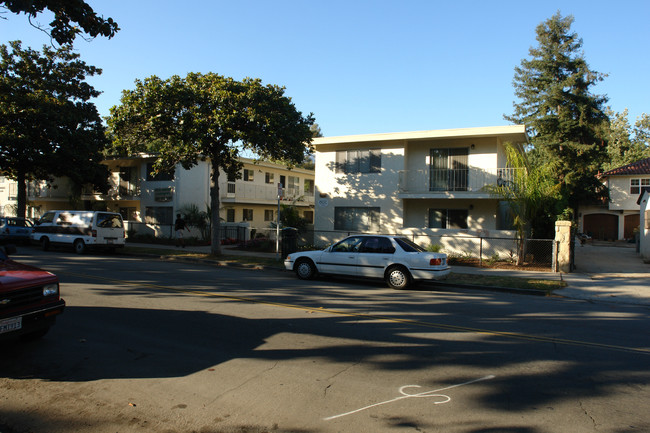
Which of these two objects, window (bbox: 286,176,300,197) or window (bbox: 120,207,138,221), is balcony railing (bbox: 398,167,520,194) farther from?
window (bbox: 120,207,138,221)

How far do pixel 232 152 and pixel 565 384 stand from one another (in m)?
15.8

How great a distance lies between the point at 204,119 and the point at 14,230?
47.1 ft

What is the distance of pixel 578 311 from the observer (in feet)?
30.8

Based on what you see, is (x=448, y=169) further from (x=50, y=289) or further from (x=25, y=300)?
(x=25, y=300)

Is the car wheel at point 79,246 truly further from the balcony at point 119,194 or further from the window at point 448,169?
the window at point 448,169

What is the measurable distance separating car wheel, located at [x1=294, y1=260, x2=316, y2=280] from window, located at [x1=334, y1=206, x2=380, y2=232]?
8.57 meters

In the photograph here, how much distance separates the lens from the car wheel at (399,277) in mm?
11797

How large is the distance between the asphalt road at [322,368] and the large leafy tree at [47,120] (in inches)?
750

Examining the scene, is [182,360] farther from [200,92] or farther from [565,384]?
[200,92]

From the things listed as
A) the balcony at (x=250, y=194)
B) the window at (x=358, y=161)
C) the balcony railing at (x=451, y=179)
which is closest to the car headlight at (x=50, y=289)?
the balcony railing at (x=451, y=179)

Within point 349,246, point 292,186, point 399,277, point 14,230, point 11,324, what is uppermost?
point 292,186

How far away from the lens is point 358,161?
71.5ft

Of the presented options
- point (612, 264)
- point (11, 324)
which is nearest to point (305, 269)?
point (11, 324)

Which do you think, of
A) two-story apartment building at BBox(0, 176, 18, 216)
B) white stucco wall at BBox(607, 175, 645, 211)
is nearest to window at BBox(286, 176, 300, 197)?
two-story apartment building at BBox(0, 176, 18, 216)
